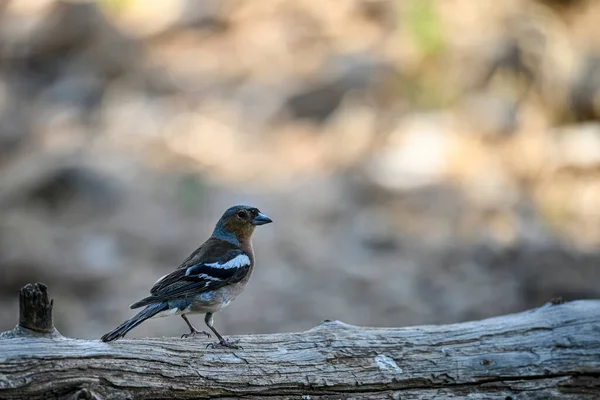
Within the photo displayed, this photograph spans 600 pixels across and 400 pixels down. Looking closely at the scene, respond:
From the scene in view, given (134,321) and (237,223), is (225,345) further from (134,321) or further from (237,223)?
(237,223)

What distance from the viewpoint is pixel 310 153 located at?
38.2 ft

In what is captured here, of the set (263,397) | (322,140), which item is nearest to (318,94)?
(322,140)

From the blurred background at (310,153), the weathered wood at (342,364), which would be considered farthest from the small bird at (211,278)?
the blurred background at (310,153)

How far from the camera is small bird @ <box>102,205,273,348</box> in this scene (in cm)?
484

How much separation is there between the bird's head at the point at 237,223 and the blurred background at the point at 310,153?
2.98 metres

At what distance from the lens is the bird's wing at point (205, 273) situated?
4.88 m

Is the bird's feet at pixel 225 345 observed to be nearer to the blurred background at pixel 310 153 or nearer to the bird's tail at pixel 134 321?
the bird's tail at pixel 134 321

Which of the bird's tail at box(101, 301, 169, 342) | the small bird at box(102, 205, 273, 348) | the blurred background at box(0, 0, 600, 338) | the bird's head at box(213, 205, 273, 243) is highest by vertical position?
the blurred background at box(0, 0, 600, 338)

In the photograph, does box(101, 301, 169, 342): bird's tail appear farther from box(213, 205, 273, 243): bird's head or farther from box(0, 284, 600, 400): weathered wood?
box(213, 205, 273, 243): bird's head

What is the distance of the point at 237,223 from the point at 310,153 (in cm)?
595

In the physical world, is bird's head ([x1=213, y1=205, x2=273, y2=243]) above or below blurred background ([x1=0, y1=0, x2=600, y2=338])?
below

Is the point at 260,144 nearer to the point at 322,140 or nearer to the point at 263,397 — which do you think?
the point at 322,140

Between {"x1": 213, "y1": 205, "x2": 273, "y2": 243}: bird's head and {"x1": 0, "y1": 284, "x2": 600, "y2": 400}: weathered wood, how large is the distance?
1.11 meters

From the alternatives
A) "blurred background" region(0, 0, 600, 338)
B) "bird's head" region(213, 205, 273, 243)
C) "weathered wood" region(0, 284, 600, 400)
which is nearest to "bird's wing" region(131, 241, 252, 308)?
"bird's head" region(213, 205, 273, 243)
